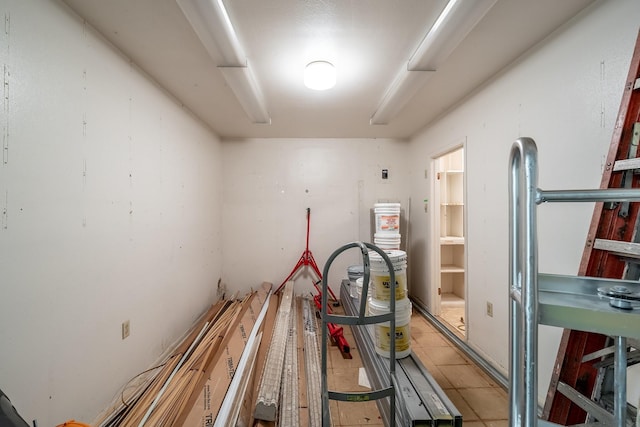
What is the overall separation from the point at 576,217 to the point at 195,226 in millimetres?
3399

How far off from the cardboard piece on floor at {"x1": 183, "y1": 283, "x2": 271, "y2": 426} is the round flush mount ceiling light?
2367mm

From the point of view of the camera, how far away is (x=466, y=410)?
1.88m

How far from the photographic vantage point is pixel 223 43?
5.48 ft

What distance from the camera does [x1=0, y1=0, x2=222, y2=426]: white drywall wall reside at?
1.25m

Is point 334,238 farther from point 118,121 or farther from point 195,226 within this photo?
point 118,121

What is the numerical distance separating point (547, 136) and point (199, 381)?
2.99m

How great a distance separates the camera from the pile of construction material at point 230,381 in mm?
1653

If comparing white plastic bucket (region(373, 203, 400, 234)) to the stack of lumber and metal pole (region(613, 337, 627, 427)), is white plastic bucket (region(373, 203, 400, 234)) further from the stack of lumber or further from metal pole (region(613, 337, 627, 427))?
metal pole (region(613, 337, 627, 427))

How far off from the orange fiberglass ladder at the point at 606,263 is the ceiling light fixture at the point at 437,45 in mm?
744

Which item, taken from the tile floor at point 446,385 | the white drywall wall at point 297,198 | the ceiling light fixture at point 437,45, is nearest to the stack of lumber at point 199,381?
the tile floor at point 446,385

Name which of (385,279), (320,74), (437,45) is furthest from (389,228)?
(437,45)

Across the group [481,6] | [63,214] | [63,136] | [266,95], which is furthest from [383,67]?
[63,214]

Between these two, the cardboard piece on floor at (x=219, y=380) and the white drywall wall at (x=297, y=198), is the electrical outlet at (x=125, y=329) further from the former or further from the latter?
the white drywall wall at (x=297, y=198)

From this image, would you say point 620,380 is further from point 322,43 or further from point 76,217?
point 76,217
